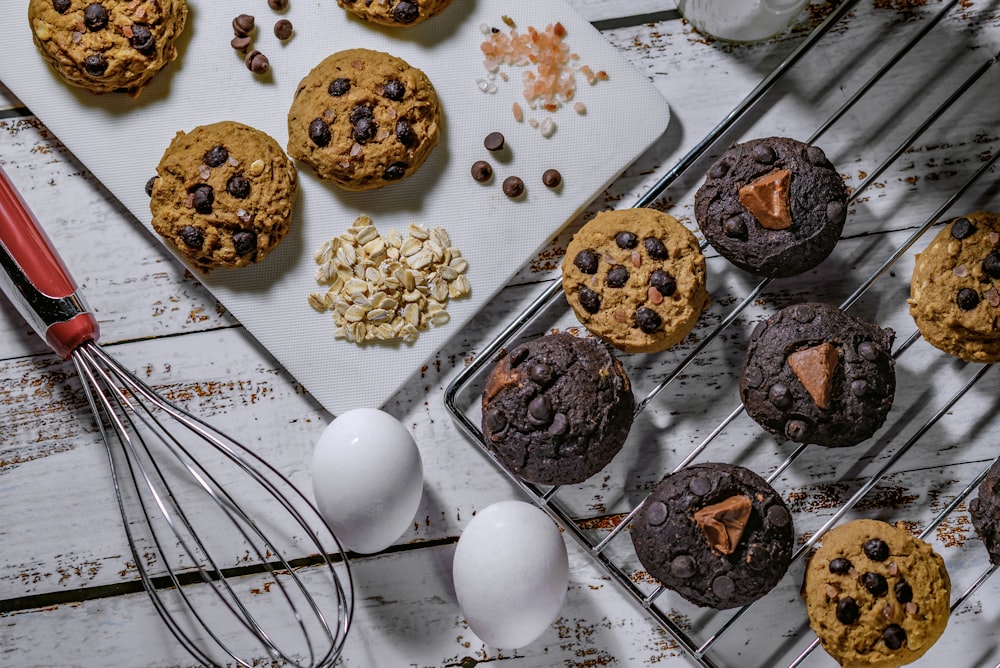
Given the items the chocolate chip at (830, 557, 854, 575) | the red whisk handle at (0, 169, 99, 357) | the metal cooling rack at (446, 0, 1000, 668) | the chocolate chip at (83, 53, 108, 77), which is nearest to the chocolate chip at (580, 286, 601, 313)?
the metal cooling rack at (446, 0, 1000, 668)

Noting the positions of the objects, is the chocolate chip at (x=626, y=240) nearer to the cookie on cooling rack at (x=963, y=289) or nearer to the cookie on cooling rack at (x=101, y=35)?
the cookie on cooling rack at (x=963, y=289)

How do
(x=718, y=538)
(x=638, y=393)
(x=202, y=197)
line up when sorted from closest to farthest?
1. (x=718, y=538)
2. (x=202, y=197)
3. (x=638, y=393)

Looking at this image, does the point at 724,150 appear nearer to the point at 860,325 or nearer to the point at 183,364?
the point at 860,325

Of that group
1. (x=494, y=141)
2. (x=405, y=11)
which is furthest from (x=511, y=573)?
(x=405, y=11)

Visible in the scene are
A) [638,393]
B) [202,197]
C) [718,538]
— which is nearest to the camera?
[718,538]

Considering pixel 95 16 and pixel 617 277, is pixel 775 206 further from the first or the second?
pixel 95 16

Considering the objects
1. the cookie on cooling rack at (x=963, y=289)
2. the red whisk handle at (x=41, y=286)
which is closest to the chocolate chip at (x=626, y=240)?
the cookie on cooling rack at (x=963, y=289)
